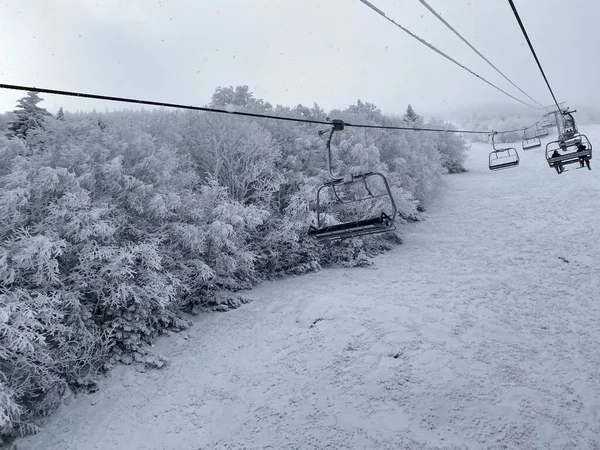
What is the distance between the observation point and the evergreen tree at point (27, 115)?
20047 millimetres

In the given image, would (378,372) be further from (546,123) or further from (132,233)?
(546,123)

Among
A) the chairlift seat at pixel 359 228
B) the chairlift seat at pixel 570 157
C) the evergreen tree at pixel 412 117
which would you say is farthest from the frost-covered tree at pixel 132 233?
the evergreen tree at pixel 412 117

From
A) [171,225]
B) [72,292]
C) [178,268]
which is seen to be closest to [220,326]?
[178,268]

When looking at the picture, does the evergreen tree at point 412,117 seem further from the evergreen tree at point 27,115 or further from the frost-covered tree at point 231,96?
the evergreen tree at point 27,115

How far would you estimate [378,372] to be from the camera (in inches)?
486

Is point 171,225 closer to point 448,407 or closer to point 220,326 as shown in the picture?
point 220,326

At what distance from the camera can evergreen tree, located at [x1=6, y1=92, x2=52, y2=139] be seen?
20047mm

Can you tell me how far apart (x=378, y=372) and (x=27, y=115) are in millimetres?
22654

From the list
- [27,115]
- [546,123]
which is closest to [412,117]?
[546,123]

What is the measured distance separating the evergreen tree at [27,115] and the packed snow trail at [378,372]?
14632mm

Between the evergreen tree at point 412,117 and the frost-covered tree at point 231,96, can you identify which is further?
the evergreen tree at point 412,117

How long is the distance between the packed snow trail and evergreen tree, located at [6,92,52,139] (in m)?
14.6

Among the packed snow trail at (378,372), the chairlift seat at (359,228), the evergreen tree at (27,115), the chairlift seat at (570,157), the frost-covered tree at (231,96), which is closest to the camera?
the chairlift seat at (359,228)

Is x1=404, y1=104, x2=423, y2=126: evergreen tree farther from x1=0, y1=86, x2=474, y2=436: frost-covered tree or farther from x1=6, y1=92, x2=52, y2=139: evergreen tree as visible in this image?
x1=6, y1=92, x2=52, y2=139: evergreen tree
